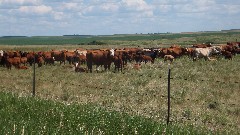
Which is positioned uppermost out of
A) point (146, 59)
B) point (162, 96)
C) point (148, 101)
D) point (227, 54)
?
point (227, 54)

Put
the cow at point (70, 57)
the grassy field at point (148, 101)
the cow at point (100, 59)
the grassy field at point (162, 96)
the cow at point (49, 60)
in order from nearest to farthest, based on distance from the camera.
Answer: the grassy field at point (148, 101) < the grassy field at point (162, 96) < the cow at point (100, 59) < the cow at point (49, 60) < the cow at point (70, 57)

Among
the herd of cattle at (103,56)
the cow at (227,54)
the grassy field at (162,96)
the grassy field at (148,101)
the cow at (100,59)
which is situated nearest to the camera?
the grassy field at (148,101)

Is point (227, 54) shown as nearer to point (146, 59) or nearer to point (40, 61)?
point (146, 59)

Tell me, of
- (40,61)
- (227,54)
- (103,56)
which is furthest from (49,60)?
(227,54)

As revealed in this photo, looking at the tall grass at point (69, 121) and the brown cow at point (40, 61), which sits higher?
the tall grass at point (69, 121)

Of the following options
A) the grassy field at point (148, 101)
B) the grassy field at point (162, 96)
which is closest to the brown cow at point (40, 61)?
the grassy field at point (148, 101)

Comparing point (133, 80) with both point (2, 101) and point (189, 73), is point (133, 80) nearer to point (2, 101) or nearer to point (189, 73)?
point (189, 73)

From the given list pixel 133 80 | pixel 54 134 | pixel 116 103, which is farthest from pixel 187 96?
pixel 54 134

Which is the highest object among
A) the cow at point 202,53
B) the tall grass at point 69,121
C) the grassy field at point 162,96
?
the cow at point 202,53

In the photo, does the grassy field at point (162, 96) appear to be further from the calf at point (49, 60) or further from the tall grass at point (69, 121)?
the calf at point (49, 60)

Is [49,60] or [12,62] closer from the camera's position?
[12,62]

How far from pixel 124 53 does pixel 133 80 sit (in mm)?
15981

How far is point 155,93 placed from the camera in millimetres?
17641

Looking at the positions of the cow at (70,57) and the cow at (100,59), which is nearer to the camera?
the cow at (100,59)
